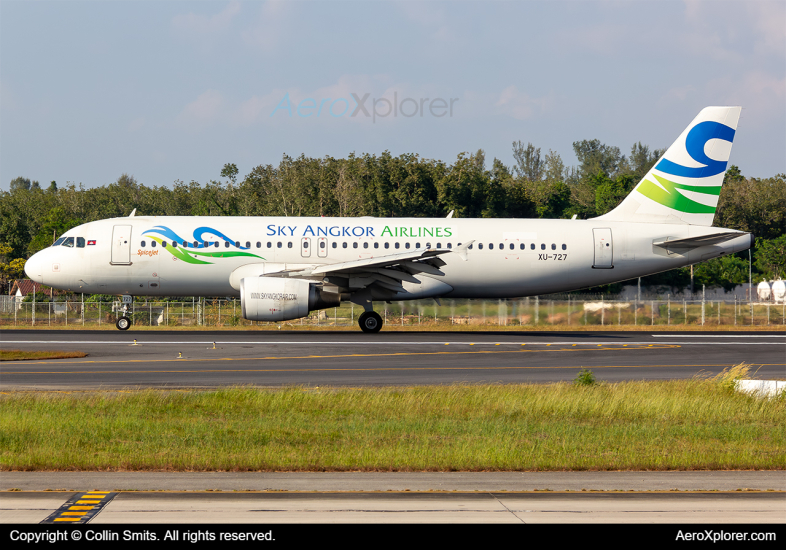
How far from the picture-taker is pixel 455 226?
34.6 metres

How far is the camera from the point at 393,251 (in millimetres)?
33906

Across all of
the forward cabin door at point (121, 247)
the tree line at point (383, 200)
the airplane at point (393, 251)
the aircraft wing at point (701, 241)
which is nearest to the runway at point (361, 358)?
the airplane at point (393, 251)

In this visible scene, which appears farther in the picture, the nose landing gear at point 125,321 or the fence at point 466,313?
the fence at point 466,313

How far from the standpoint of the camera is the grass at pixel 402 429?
11320 mm

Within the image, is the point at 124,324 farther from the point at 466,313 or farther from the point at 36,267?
the point at 466,313

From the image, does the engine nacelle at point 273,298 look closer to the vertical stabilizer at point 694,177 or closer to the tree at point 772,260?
the vertical stabilizer at point 694,177

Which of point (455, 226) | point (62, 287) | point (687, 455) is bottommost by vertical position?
point (687, 455)

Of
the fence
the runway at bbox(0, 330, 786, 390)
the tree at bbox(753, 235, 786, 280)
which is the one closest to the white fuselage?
the runway at bbox(0, 330, 786, 390)

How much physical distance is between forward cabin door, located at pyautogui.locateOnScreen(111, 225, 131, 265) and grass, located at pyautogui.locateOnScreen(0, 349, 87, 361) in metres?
7.78

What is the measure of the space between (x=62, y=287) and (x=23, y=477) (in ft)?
81.8

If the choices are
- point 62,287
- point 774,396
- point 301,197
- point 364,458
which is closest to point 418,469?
point 364,458

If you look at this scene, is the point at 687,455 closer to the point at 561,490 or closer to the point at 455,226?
the point at 561,490

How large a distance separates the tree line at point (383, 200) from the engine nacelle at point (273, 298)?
1305 inches

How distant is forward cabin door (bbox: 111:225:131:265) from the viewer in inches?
1287
